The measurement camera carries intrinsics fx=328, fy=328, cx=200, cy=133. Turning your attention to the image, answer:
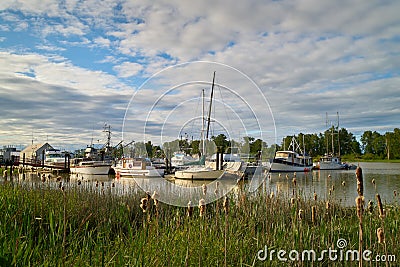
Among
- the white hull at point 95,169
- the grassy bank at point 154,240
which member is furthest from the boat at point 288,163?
the grassy bank at point 154,240

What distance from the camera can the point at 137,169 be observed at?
33.1 metres

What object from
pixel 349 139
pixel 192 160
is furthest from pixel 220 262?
pixel 349 139

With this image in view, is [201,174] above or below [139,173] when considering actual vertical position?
above

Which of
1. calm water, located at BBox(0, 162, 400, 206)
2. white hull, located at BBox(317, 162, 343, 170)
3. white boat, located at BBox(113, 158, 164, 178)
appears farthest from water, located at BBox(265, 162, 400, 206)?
white hull, located at BBox(317, 162, 343, 170)

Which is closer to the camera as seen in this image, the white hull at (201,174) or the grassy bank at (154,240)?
the grassy bank at (154,240)

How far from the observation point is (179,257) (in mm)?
3680

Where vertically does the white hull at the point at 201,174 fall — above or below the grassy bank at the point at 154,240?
below

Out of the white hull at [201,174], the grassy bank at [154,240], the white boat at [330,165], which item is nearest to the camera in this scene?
the grassy bank at [154,240]

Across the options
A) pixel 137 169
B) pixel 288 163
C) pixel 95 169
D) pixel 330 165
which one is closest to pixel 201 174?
pixel 137 169

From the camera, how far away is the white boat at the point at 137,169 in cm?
3073

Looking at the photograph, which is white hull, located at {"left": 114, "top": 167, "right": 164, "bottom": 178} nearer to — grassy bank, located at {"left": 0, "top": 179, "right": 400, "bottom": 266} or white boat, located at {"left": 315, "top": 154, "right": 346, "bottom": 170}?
grassy bank, located at {"left": 0, "top": 179, "right": 400, "bottom": 266}

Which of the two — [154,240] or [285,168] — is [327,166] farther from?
[154,240]

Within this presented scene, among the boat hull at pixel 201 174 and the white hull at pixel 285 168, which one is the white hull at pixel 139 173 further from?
the white hull at pixel 285 168

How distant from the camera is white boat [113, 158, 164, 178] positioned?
101 ft
